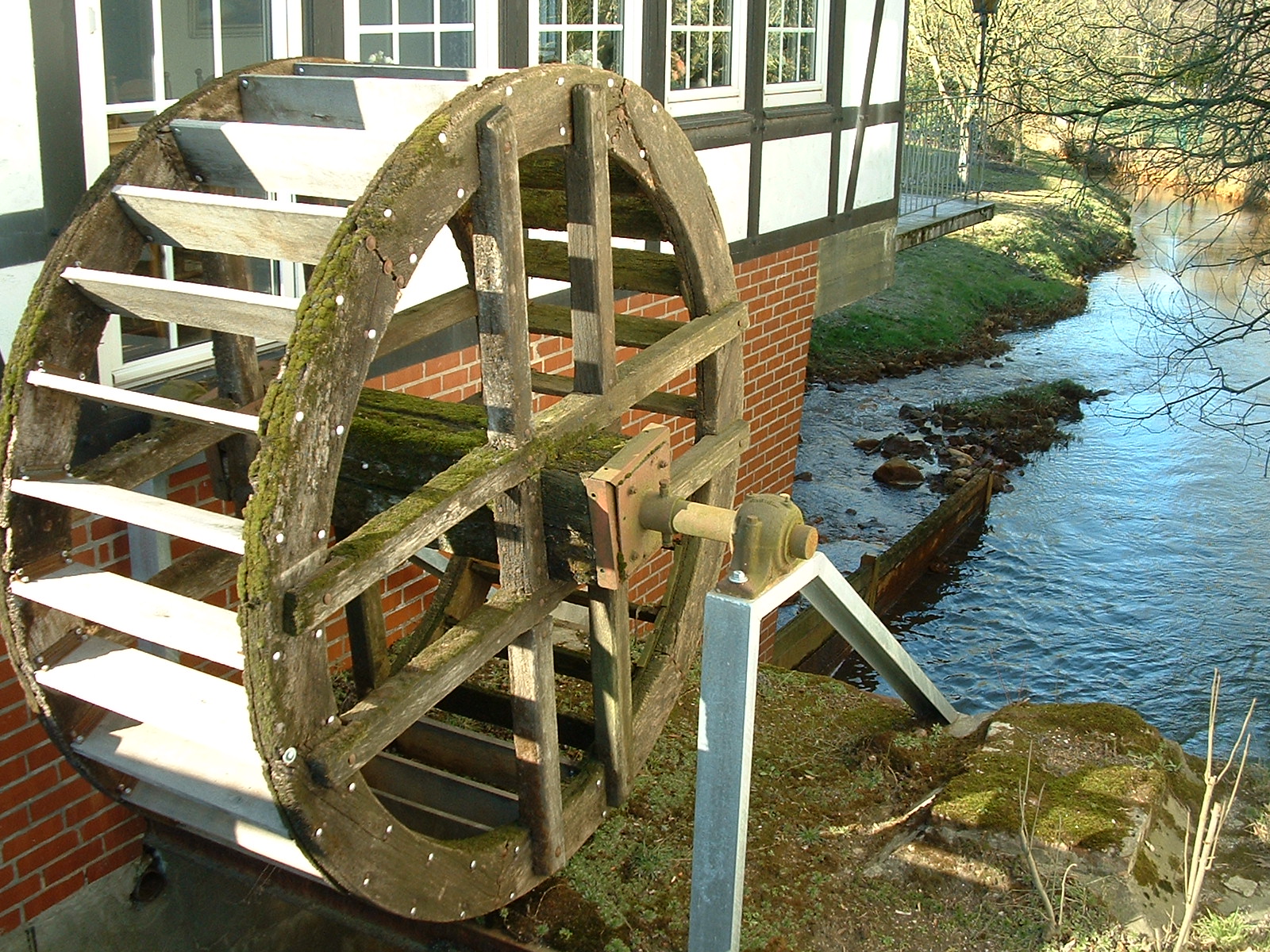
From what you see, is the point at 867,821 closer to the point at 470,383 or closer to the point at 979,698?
the point at 470,383

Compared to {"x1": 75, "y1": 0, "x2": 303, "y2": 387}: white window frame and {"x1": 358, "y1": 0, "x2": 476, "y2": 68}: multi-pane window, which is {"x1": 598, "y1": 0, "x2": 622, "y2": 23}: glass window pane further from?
{"x1": 75, "y1": 0, "x2": 303, "y2": 387}: white window frame

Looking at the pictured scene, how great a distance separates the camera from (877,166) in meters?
8.70

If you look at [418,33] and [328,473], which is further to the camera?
[418,33]

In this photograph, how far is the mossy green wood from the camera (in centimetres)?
246

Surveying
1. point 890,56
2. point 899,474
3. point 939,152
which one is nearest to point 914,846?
point 890,56

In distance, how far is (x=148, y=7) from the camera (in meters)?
3.52

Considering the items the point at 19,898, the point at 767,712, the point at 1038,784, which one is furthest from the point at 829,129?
the point at 19,898

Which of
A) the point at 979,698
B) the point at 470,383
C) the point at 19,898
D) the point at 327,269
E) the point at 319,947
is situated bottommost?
the point at 979,698

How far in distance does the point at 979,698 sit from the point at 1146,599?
2.32 metres

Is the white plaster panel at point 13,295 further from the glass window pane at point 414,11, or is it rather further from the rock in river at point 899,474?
the rock in river at point 899,474

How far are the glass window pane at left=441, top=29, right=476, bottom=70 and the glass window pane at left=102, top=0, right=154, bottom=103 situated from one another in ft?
4.28

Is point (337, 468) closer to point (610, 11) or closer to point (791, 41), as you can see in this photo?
point (610, 11)

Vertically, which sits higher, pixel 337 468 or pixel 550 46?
pixel 550 46

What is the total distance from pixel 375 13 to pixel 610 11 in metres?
1.64
